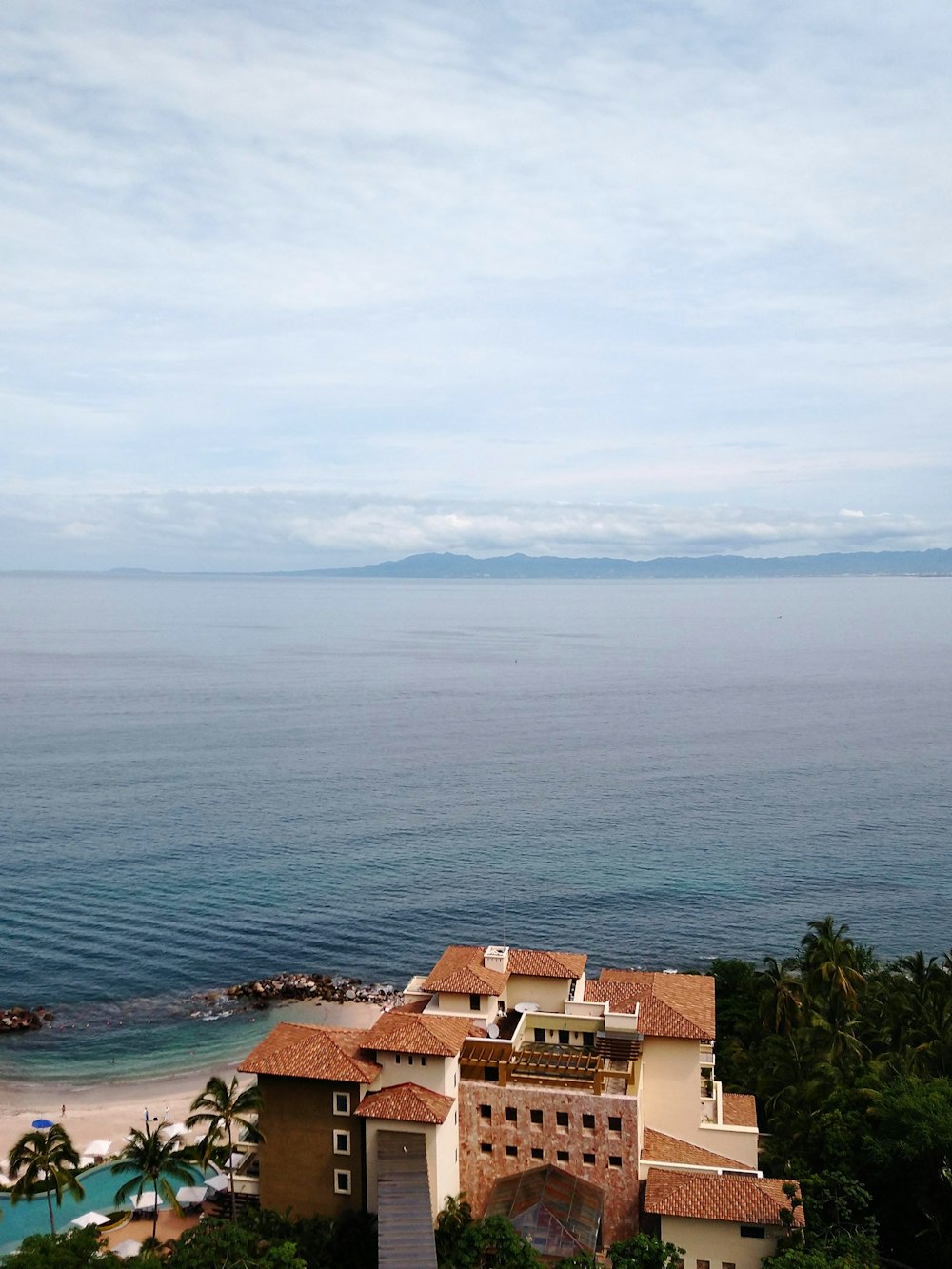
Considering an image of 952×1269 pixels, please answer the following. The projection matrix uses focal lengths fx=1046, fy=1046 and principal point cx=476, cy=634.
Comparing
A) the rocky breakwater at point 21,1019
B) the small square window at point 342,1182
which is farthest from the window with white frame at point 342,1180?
the rocky breakwater at point 21,1019

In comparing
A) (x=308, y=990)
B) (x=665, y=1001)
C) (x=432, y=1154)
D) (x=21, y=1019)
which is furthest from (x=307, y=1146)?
(x=21, y=1019)

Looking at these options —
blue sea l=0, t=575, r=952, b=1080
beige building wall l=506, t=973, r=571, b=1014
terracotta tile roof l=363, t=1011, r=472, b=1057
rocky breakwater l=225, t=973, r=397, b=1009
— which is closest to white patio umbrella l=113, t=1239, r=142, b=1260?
terracotta tile roof l=363, t=1011, r=472, b=1057

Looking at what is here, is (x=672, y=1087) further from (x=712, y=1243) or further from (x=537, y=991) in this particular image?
(x=537, y=991)

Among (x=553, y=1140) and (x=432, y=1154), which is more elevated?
(x=432, y=1154)

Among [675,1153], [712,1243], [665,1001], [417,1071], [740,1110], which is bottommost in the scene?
[712,1243]

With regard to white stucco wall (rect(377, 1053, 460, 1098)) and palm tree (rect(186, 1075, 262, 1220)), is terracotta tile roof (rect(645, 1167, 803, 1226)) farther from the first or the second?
palm tree (rect(186, 1075, 262, 1220))
